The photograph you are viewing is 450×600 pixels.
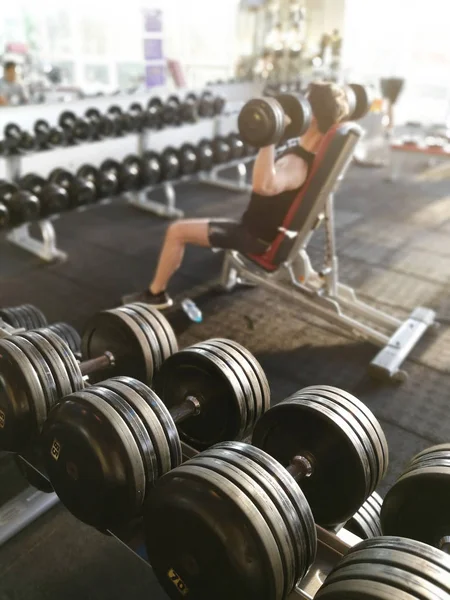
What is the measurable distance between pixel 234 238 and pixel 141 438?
4.73 feet

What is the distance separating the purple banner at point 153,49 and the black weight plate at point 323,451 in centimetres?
519

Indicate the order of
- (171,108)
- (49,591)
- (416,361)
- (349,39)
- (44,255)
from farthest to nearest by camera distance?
(349,39) < (171,108) < (44,255) < (416,361) < (49,591)

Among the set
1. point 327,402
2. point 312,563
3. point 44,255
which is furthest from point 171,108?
point 312,563

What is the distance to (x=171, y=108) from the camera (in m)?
4.43

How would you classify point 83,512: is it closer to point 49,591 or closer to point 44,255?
point 49,591

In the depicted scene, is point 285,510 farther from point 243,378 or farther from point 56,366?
point 56,366

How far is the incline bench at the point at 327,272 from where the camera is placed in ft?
7.02

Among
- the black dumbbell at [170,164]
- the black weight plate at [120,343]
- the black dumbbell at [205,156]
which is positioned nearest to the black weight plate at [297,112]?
the black weight plate at [120,343]

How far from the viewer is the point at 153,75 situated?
221 inches

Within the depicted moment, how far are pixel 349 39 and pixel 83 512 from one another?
7562 mm

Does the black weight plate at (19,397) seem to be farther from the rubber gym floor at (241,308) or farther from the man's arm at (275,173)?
the man's arm at (275,173)

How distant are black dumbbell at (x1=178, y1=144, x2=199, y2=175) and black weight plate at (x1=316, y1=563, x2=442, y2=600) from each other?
3535 mm

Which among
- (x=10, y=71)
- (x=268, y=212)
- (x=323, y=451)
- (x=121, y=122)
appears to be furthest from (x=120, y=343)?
(x=10, y=71)

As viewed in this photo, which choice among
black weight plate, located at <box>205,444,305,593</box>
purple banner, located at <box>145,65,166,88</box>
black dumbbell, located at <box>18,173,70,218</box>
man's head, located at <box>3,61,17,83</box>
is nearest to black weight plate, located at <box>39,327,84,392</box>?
black weight plate, located at <box>205,444,305,593</box>
